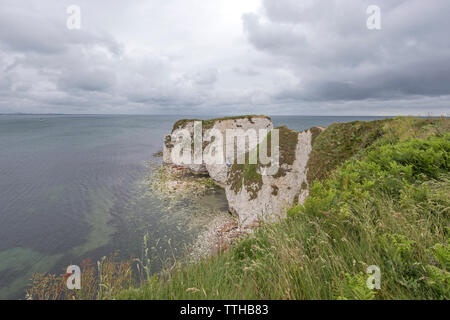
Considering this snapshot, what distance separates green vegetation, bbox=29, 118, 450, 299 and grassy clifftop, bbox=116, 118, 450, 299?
0.6 inches

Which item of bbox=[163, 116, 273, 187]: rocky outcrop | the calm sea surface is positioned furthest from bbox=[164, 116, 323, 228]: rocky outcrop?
bbox=[163, 116, 273, 187]: rocky outcrop

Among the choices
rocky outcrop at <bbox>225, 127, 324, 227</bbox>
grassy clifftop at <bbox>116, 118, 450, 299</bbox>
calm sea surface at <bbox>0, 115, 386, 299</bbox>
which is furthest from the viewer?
rocky outcrop at <bbox>225, 127, 324, 227</bbox>

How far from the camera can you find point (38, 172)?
35406 mm

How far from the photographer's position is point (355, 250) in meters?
3.26

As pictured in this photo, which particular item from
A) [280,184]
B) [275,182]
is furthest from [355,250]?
[275,182]

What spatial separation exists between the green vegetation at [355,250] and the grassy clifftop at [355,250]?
16mm

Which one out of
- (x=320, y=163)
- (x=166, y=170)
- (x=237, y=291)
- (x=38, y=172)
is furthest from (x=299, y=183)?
(x=38, y=172)

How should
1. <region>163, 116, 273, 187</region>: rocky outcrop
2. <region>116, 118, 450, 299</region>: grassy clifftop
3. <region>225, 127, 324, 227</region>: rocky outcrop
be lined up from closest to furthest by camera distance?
1. <region>116, 118, 450, 299</region>: grassy clifftop
2. <region>225, 127, 324, 227</region>: rocky outcrop
3. <region>163, 116, 273, 187</region>: rocky outcrop

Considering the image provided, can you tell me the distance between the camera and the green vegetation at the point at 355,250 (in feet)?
8.21

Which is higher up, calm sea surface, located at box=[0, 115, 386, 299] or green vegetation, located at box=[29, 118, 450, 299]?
green vegetation, located at box=[29, 118, 450, 299]

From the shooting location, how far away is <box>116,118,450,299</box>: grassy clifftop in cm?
250

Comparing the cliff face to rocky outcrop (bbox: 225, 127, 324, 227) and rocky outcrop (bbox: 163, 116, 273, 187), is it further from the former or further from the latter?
rocky outcrop (bbox: 163, 116, 273, 187)
